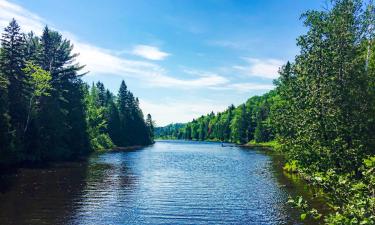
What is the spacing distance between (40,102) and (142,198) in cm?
3774

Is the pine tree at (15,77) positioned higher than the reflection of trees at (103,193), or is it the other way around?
the pine tree at (15,77)

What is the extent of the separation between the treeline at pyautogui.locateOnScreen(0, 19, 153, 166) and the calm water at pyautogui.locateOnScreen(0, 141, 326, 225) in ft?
31.4

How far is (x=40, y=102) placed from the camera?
198 feet

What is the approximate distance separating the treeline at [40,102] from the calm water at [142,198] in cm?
956

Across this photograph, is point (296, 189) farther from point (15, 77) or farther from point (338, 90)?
point (15, 77)

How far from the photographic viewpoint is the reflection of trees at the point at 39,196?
22.7 metres

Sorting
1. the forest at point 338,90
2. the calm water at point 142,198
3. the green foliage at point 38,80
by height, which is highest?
the green foliage at point 38,80

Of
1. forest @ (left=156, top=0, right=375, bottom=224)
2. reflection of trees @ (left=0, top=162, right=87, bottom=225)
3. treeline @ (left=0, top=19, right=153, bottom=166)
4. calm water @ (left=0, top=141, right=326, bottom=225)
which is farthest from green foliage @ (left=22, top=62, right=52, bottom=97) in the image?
forest @ (left=156, top=0, right=375, bottom=224)

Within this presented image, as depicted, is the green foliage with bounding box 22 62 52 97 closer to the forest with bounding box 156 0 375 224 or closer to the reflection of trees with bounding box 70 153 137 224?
the reflection of trees with bounding box 70 153 137 224

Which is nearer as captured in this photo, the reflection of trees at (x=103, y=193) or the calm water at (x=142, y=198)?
the calm water at (x=142, y=198)

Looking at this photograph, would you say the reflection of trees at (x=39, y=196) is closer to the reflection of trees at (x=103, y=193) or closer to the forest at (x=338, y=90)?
the reflection of trees at (x=103, y=193)

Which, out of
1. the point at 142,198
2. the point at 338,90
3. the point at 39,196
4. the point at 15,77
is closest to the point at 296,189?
the point at 142,198

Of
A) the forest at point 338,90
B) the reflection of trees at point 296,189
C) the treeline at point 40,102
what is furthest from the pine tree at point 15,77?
the forest at point 338,90

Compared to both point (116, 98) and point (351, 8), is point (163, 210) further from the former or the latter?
point (116, 98)
